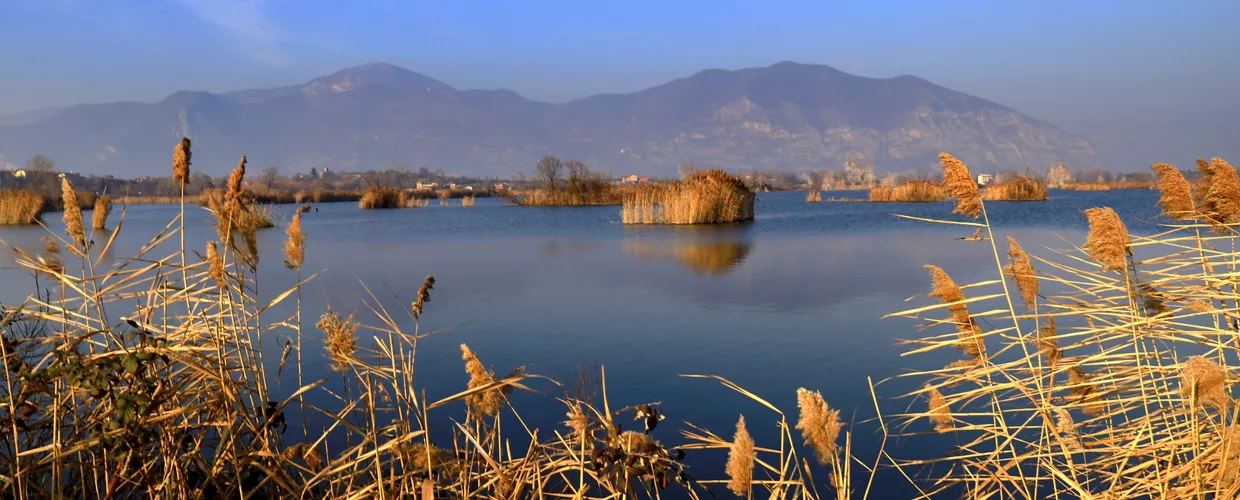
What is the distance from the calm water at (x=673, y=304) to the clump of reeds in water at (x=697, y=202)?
10.8 ft

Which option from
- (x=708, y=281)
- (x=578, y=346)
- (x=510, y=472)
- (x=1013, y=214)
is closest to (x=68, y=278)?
(x=510, y=472)

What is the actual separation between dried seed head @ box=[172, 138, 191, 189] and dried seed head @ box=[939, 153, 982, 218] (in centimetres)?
210

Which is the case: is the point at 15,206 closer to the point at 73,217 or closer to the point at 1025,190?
the point at 73,217

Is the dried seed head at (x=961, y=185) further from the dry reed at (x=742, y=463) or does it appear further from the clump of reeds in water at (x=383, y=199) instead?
the clump of reeds in water at (x=383, y=199)

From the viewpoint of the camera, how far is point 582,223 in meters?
23.5

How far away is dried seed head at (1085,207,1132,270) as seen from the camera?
2.37 m

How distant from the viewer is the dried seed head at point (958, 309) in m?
2.47

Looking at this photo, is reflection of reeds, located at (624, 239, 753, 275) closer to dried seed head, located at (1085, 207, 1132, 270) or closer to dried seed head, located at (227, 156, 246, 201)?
dried seed head, located at (1085, 207, 1132, 270)

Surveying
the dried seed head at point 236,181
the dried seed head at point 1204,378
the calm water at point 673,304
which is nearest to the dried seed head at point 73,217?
the dried seed head at point 236,181

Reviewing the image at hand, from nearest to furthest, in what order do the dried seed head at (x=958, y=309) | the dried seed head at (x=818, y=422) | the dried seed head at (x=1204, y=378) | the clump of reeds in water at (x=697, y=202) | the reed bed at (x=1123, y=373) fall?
the dried seed head at (x=1204, y=378)
the dried seed head at (x=818, y=422)
the reed bed at (x=1123, y=373)
the dried seed head at (x=958, y=309)
the clump of reeds in water at (x=697, y=202)

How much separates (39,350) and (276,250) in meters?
9.71

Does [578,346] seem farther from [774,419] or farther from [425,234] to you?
[425,234]

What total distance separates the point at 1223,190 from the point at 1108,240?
430 millimetres

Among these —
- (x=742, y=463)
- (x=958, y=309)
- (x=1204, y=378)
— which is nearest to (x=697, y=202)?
(x=958, y=309)
